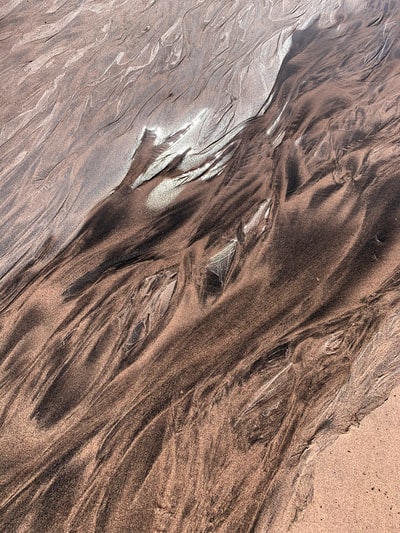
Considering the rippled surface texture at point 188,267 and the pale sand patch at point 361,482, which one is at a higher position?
the rippled surface texture at point 188,267

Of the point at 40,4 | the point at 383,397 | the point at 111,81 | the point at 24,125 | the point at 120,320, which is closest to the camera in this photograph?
the point at 383,397

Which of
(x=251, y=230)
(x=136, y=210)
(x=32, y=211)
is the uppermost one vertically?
(x=32, y=211)

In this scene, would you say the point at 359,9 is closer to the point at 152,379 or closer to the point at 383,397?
the point at 383,397

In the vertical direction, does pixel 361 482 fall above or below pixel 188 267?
below

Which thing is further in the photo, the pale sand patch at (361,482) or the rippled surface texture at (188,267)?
the rippled surface texture at (188,267)

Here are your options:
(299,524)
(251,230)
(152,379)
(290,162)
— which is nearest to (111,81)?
(290,162)
